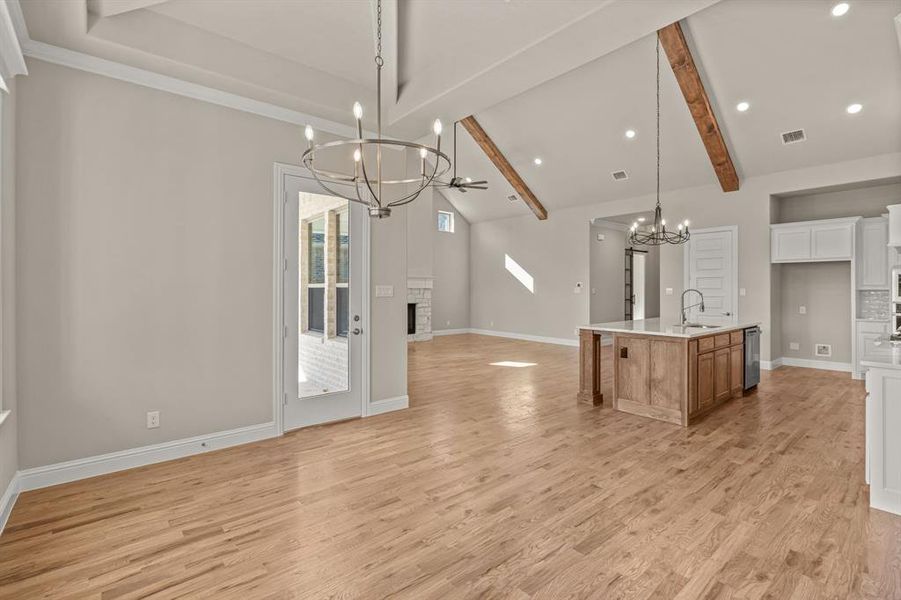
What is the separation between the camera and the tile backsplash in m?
6.54

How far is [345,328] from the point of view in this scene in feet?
14.8

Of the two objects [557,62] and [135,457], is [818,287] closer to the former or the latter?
[557,62]

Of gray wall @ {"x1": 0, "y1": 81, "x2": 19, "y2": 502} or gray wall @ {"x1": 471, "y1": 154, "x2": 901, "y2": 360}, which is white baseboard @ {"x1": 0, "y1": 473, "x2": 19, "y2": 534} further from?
gray wall @ {"x1": 471, "y1": 154, "x2": 901, "y2": 360}

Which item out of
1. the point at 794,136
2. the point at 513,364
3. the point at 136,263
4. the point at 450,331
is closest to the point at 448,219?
the point at 450,331

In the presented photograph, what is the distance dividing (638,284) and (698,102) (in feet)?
21.8

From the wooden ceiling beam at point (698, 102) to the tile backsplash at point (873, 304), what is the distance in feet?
8.03

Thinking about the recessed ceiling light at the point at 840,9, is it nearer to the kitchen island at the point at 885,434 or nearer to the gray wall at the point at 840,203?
the gray wall at the point at 840,203

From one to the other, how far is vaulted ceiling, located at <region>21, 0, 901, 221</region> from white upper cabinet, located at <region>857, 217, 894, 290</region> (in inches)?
42.7

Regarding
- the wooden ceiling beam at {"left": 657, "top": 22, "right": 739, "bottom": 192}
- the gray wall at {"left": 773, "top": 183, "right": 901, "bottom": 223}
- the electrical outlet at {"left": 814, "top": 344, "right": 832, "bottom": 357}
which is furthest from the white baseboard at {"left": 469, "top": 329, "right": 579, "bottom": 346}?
the gray wall at {"left": 773, "top": 183, "right": 901, "bottom": 223}

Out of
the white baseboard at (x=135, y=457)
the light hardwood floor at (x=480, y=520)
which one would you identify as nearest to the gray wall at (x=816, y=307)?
the light hardwood floor at (x=480, y=520)

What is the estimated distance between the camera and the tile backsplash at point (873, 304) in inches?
258

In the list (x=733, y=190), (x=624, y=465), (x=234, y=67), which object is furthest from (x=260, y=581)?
(x=733, y=190)

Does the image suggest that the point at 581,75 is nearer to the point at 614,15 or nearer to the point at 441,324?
the point at 614,15

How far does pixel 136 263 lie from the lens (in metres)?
3.36
